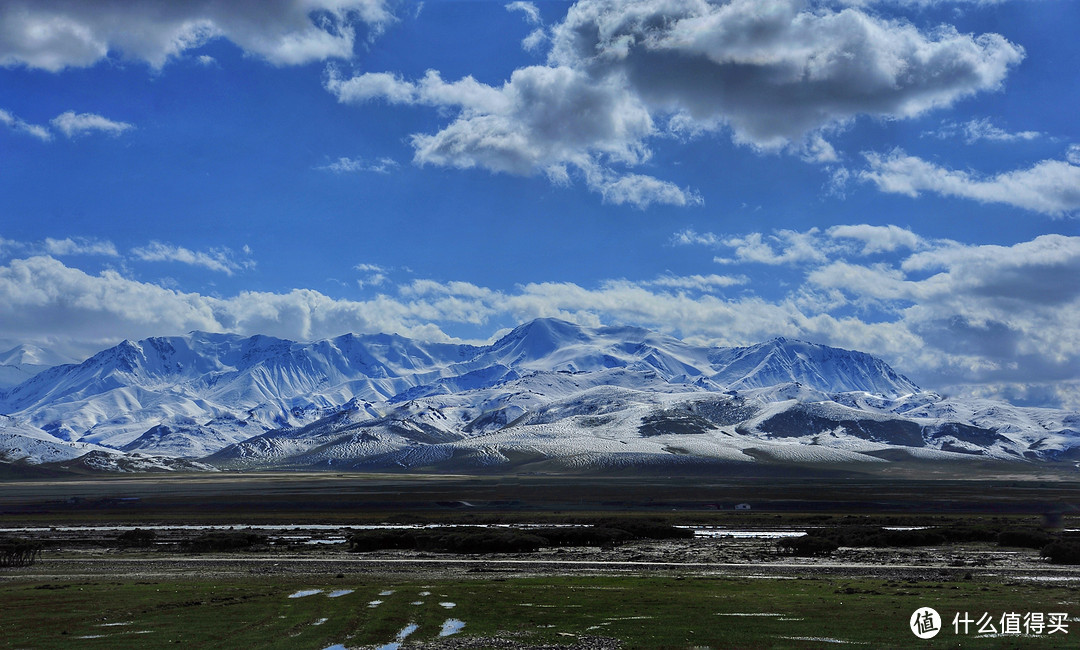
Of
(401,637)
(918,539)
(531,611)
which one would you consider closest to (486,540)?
(531,611)

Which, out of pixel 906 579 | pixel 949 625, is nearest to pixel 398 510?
pixel 906 579

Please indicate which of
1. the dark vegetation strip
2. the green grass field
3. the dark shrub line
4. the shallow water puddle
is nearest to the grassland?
the green grass field

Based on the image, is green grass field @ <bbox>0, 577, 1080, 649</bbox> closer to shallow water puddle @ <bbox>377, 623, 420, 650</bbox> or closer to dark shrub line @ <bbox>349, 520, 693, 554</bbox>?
shallow water puddle @ <bbox>377, 623, 420, 650</bbox>

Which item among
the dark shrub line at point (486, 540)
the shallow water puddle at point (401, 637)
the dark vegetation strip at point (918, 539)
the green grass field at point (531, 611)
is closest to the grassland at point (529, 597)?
the green grass field at point (531, 611)

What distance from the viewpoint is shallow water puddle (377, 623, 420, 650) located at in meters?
31.5

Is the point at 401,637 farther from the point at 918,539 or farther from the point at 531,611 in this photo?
the point at 918,539

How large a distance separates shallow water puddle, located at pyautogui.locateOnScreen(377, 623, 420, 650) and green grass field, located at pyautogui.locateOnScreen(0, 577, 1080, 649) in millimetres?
353

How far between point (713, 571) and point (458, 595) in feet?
63.6

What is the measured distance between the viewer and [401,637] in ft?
109

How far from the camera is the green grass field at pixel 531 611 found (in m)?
32.1

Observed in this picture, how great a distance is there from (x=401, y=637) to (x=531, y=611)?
286 inches

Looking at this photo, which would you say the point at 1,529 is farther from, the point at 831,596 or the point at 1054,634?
the point at 1054,634

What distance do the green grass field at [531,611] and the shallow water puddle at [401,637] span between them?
1.16 feet

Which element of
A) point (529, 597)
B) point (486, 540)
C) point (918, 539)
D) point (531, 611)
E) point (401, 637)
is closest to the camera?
point (401, 637)
